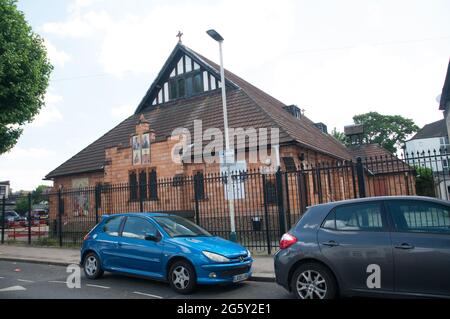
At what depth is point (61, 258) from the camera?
1212 cm

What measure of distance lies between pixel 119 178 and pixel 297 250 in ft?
49.2

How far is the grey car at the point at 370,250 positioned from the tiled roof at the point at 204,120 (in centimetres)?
1048

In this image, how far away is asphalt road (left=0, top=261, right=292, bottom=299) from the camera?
682 centimetres

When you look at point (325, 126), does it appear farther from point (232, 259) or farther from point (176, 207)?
point (232, 259)

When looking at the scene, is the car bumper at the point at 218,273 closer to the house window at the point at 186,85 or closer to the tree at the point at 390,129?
the house window at the point at 186,85

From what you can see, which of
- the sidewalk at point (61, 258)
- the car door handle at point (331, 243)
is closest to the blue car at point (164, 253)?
the sidewalk at point (61, 258)

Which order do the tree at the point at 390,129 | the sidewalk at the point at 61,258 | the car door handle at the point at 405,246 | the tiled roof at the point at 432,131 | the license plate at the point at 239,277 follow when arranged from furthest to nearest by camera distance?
the tree at the point at 390,129 → the tiled roof at the point at 432,131 → the sidewalk at the point at 61,258 → the license plate at the point at 239,277 → the car door handle at the point at 405,246

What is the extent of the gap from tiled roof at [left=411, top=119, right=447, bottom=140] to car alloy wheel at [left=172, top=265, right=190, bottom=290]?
56611mm

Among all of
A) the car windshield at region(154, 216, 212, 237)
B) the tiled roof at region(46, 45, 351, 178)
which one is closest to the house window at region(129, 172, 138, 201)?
the tiled roof at region(46, 45, 351, 178)

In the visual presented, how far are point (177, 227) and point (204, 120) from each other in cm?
1284

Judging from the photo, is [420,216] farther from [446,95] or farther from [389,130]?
Answer: [389,130]

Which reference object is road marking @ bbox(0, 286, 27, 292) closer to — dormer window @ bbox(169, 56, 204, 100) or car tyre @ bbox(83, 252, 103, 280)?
car tyre @ bbox(83, 252, 103, 280)

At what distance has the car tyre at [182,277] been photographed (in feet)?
22.5
